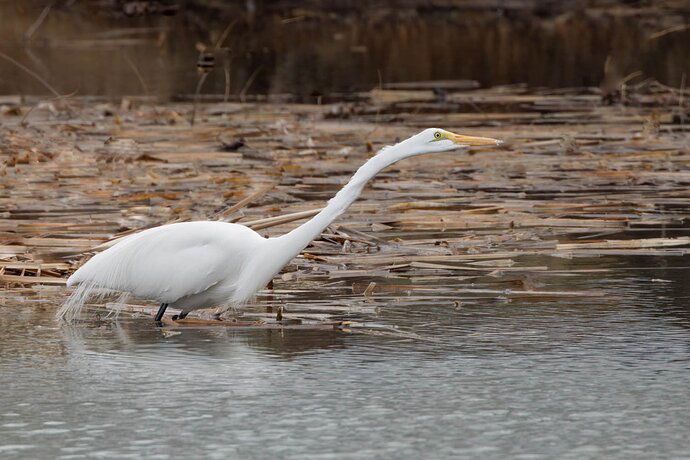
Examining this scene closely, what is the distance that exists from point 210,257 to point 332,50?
74.2ft

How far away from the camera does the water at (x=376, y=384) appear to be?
5766mm

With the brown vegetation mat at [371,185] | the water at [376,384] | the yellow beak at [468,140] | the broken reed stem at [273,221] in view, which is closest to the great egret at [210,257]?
the yellow beak at [468,140]

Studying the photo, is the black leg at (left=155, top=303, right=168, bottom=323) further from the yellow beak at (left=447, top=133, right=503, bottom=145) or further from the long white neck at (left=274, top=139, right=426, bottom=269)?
the yellow beak at (left=447, top=133, right=503, bottom=145)

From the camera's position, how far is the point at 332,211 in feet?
24.5

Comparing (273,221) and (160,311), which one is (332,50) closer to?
(273,221)

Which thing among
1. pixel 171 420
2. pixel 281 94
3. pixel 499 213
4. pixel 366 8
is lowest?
pixel 171 420

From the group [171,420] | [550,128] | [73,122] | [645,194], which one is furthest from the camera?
[73,122]

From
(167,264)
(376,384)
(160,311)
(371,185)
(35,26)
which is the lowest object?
(376,384)

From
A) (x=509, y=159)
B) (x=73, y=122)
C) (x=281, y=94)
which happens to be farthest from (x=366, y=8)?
(x=509, y=159)

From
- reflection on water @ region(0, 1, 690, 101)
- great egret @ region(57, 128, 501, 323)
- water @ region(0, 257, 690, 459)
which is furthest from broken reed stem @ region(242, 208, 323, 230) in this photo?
reflection on water @ region(0, 1, 690, 101)

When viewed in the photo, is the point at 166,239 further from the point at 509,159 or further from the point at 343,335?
the point at 509,159

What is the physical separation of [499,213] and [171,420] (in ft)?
17.1

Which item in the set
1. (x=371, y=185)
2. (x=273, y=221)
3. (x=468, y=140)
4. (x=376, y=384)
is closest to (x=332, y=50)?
(x=371, y=185)

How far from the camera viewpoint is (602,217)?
35.4 ft
